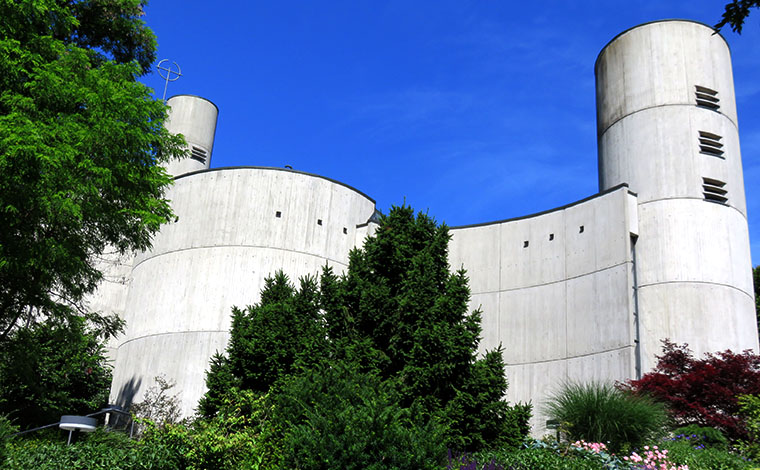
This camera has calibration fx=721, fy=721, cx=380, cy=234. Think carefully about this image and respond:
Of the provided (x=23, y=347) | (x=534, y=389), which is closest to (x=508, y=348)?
(x=534, y=389)

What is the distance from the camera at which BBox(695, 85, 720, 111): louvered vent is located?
2178cm

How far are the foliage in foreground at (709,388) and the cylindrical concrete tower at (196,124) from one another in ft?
69.5

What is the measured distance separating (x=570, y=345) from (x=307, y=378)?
11.0m

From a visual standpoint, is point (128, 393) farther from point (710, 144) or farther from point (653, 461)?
point (710, 144)

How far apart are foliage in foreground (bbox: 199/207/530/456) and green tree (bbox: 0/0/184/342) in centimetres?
325

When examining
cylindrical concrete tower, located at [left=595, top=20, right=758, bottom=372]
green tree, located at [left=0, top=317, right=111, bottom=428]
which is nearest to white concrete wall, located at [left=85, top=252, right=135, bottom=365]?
Result: green tree, located at [left=0, top=317, right=111, bottom=428]

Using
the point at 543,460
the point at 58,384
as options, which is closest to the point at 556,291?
the point at 543,460

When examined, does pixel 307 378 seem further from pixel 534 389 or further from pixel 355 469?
pixel 534 389

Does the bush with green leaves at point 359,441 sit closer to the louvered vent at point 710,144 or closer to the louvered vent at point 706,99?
the louvered vent at point 710,144

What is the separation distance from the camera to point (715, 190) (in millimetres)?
20844

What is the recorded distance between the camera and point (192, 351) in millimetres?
20938

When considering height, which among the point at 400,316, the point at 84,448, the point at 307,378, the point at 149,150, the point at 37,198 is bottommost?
the point at 84,448

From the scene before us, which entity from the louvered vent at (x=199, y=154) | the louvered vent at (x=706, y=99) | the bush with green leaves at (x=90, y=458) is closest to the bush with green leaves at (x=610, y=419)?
the bush with green leaves at (x=90, y=458)

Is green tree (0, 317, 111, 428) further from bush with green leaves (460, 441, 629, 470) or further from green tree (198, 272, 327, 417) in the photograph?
bush with green leaves (460, 441, 629, 470)
